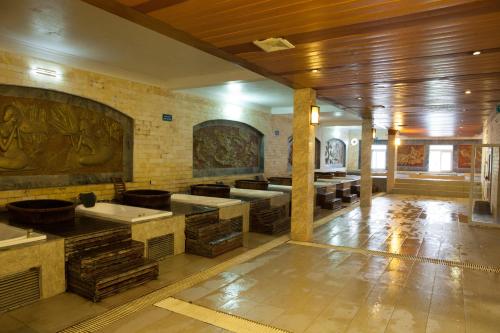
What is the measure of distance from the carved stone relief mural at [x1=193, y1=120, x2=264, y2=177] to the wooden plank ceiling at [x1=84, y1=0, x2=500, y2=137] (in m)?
4.55

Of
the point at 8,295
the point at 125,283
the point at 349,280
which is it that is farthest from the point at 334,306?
the point at 8,295

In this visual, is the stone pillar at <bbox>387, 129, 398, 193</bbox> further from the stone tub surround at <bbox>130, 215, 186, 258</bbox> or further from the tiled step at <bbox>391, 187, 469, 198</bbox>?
the stone tub surround at <bbox>130, 215, 186, 258</bbox>

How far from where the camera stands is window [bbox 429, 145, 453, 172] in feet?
76.2

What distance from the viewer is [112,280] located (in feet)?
12.9

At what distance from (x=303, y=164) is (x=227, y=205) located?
1.71 meters

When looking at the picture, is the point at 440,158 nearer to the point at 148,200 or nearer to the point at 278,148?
the point at 278,148

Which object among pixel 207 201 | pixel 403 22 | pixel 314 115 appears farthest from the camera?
pixel 207 201

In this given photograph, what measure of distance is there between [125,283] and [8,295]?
1155mm

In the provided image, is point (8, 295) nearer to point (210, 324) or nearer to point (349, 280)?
point (210, 324)

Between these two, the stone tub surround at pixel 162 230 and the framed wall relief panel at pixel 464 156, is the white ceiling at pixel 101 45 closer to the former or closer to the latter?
the stone tub surround at pixel 162 230

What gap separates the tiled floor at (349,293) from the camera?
3.24 metres

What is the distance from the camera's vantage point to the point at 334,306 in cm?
358

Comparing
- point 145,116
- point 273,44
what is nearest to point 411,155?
point 145,116

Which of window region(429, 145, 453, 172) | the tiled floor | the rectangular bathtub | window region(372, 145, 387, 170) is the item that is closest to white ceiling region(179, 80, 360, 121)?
the rectangular bathtub
